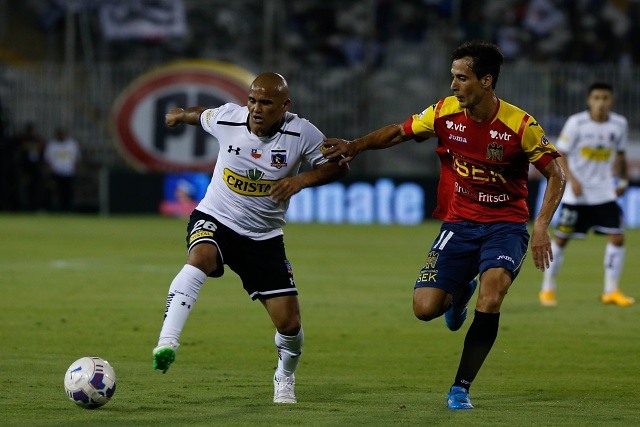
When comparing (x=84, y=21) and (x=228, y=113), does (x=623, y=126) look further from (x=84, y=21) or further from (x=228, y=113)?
(x=84, y=21)

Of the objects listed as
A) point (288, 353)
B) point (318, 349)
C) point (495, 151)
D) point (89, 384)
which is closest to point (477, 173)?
point (495, 151)

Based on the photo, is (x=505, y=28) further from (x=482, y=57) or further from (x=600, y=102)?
(x=482, y=57)

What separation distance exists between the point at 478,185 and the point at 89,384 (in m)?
2.67

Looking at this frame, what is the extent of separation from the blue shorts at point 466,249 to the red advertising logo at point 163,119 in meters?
20.5

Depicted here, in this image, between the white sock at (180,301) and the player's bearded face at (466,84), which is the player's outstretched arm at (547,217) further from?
the white sock at (180,301)

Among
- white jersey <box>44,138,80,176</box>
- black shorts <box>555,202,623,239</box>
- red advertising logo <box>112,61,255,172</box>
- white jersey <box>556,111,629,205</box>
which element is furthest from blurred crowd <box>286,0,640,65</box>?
black shorts <box>555,202,623,239</box>

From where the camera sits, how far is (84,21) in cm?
2955

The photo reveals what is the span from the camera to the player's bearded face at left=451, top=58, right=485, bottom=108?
303 inches

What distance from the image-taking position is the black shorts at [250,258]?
7.77 m

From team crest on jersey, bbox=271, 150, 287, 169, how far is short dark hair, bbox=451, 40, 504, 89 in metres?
1.20

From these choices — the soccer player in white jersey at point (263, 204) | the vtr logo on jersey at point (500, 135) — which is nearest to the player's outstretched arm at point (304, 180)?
the soccer player in white jersey at point (263, 204)

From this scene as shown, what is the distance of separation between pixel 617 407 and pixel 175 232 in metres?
16.7

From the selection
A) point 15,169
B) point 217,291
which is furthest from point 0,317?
point 15,169

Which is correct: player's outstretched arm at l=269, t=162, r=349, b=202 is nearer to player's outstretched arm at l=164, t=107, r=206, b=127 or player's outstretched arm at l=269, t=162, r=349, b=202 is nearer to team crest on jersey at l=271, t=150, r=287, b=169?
team crest on jersey at l=271, t=150, r=287, b=169
